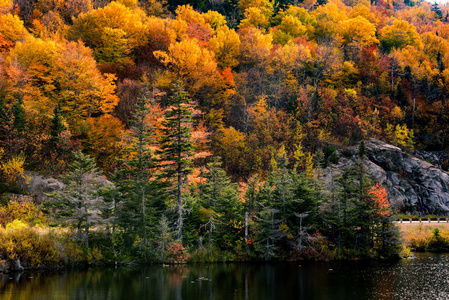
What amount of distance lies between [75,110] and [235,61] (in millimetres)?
34059

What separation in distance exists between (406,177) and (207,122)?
36.5 m

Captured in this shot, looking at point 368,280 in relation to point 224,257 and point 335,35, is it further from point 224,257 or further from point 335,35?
point 335,35

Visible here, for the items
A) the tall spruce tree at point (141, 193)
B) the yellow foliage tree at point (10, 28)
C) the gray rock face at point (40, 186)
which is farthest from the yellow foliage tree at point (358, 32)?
the gray rock face at point (40, 186)

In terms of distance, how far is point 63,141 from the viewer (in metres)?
47.2

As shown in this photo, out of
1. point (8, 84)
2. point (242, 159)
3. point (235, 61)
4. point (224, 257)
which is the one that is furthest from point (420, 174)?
point (8, 84)

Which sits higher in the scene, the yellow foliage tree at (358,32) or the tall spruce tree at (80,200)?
the yellow foliage tree at (358,32)

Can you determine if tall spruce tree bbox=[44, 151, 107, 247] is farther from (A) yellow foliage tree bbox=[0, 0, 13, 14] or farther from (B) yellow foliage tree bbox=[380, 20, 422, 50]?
(B) yellow foliage tree bbox=[380, 20, 422, 50]

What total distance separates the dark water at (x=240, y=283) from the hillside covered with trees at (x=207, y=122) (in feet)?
12.9

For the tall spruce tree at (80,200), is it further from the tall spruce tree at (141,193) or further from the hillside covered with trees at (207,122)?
the tall spruce tree at (141,193)

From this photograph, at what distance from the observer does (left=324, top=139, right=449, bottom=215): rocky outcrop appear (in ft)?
213

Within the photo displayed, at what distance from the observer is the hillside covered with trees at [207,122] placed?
3909cm

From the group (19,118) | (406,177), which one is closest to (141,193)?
(19,118)

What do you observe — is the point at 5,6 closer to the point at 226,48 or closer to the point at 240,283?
the point at 226,48

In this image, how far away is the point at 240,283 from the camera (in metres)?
30.5
